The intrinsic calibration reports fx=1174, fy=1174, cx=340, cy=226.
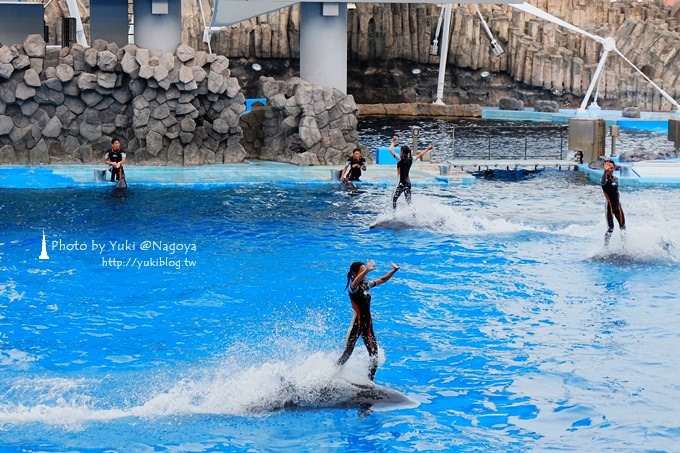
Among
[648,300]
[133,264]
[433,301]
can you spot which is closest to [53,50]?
[133,264]

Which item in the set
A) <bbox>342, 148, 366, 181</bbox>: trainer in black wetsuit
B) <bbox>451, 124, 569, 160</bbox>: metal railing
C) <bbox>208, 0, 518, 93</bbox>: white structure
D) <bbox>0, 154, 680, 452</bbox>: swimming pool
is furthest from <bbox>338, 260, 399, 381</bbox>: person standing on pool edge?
<bbox>208, 0, 518, 93</bbox>: white structure

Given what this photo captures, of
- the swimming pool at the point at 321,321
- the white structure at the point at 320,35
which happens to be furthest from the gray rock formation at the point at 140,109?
the swimming pool at the point at 321,321

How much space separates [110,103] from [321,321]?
514 inches

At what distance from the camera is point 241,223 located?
65.3ft

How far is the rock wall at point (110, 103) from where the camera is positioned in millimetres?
25000

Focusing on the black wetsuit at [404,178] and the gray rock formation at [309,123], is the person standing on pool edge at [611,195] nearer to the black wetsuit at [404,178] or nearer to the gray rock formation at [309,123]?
the black wetsuit at [404,178]

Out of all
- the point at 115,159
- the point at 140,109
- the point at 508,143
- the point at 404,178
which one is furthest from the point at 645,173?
the point at 115,159

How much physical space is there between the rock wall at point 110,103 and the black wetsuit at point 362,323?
1512cm

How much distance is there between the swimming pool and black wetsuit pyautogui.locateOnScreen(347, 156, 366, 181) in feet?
1.13

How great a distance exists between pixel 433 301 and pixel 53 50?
14.1 metres

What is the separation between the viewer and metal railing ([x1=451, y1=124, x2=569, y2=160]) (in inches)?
1125

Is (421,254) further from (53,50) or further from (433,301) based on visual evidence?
(53,50)

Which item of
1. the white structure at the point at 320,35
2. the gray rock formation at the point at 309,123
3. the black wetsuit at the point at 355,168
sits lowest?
the black wetsuit at the point at 355,168

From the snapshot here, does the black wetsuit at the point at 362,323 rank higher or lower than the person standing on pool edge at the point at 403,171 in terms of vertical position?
lower
